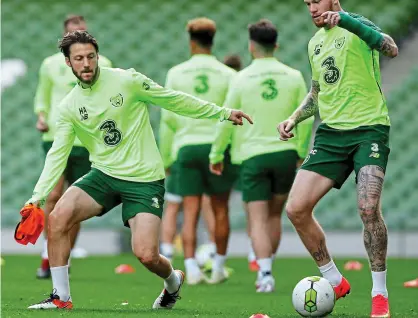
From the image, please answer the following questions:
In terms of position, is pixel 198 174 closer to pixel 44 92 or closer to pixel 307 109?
pixel 44 92

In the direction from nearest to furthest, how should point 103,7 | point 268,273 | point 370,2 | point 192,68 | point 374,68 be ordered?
1. point 374,68
2. point 268,273
3. point 192,68
4. point 370,2
5. point 103,7

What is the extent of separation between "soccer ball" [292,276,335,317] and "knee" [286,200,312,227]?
501mm

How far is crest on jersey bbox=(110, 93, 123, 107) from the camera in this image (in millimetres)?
7297

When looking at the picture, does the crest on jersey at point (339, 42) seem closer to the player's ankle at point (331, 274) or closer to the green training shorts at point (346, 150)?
the green training shorts at point (346, 150)

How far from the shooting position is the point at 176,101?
23.9 ft

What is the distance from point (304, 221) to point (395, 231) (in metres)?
7.84

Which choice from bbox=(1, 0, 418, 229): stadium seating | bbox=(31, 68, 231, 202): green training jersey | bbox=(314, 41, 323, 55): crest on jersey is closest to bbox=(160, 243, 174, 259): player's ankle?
bbox=(31, 68, 231, 202): green training jersey

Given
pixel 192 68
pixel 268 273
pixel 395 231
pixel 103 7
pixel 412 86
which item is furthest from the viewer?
pixel 103 7

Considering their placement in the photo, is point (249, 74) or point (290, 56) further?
point (290, 56)

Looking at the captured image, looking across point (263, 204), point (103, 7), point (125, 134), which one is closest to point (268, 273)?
point (263, 204)

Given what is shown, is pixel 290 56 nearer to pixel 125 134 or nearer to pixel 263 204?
pixel 263 204

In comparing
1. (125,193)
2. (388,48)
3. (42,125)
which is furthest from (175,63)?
(388,48)

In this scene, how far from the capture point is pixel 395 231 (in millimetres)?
14633

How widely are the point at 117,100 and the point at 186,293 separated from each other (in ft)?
7.47
